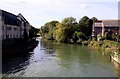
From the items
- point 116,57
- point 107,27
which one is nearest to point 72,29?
point 107,27

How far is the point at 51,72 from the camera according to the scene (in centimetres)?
2681

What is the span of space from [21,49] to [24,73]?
20.8 meters

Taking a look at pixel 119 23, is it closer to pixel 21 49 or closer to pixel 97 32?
pixel 97 32

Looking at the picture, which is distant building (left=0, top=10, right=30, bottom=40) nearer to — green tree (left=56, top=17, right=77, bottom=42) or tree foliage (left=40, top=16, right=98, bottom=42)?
green tree (left=56, top=17, right=77, bottom=42)

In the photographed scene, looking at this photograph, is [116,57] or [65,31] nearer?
[116,57]

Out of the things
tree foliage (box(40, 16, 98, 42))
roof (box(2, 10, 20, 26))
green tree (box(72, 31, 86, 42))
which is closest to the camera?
roof (box(2, 10, 20, 26))

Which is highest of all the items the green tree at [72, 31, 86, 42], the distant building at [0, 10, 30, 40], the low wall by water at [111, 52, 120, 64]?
the distant building at [0, 10, 30, 40]

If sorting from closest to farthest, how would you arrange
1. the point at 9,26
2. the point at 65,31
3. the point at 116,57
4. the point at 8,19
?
the point at 116,57
the point at 9,26
the point at 8,19
the point at 65,31

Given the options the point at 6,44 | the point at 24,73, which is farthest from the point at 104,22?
the point at 24,73

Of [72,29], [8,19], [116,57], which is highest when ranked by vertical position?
[8,19]

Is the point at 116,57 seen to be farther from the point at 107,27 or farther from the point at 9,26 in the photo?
the point at 107,27

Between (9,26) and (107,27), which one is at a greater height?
(107,27)

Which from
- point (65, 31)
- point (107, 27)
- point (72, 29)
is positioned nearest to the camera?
point (107, 27)

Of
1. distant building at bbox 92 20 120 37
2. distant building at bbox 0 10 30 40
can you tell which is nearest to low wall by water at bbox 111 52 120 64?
distant building at bbox 0 10 30 40
